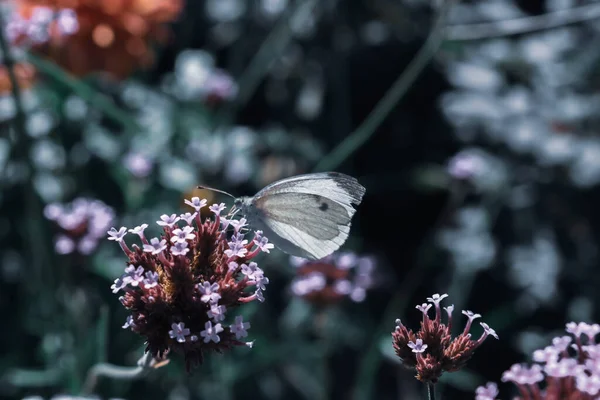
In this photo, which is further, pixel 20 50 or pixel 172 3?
pixel 172 3

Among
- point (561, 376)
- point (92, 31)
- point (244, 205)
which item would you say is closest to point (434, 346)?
point (561, 376)

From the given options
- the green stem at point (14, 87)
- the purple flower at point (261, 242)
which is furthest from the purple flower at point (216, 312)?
the green stem at point (14, 87)

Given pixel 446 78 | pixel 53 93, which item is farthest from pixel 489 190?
pixel 53 93

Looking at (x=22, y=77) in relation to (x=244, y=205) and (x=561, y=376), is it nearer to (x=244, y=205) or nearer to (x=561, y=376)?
(x=244, y=205)

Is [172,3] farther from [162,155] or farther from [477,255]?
[477,255]

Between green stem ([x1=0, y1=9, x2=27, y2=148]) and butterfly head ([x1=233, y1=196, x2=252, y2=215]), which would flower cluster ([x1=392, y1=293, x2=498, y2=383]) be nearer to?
butterfly head ([x1=233, y1=196, x2=252, y2=215])

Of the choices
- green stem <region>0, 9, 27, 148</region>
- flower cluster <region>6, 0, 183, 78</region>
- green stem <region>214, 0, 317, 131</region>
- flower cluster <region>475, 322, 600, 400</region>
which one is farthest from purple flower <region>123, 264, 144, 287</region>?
green stem <region>214, 0, 317, 131</region>
